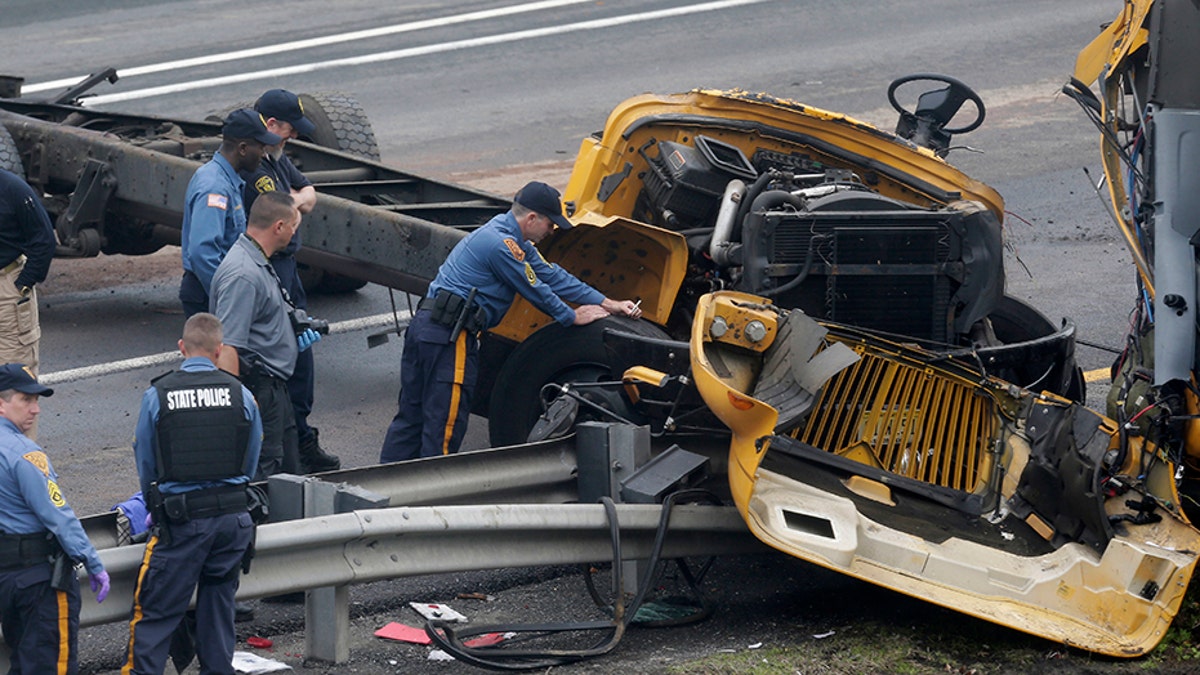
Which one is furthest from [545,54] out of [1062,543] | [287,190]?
[1062,543]

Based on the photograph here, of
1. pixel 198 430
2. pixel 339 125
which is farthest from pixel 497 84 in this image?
pixel 198 430

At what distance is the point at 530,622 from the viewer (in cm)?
588

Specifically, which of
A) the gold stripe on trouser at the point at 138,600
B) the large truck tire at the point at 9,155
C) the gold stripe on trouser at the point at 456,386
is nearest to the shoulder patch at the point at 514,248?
the gold stripe on trouser at the point at 456,386

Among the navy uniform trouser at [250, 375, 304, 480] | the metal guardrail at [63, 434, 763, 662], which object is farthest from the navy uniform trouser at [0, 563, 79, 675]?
the navy uniform trouser at [250, 375, 304, 480]

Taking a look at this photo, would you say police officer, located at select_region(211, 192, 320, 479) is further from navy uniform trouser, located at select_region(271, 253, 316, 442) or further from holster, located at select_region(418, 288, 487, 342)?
holster, located at select_region(418, 288, 487, 342)

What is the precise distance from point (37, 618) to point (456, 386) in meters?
2.75

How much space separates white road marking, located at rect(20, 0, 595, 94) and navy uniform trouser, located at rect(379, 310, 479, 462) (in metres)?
10.3

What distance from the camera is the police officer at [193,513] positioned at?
4914mm

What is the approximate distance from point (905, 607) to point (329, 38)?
44.1ft

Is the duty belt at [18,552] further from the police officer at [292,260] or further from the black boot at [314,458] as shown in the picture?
the black boot at [314,458]

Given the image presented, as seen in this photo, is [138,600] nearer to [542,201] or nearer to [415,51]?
[542,201]

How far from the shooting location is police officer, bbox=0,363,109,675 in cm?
470

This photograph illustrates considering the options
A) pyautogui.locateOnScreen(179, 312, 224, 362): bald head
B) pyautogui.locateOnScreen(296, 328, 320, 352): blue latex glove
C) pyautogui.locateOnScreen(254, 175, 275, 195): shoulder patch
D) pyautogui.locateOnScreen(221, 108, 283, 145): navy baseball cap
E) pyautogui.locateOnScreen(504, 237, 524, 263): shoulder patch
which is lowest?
pyautogui.locateOnScreen(296, 328, 320, 352): blue latex glove

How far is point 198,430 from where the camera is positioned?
16.5 feet
